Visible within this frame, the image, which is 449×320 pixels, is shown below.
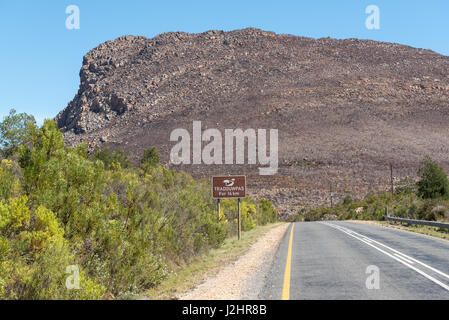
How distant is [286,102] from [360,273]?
291 feet

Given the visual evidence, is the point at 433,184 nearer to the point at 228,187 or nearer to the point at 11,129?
the point at 228,187

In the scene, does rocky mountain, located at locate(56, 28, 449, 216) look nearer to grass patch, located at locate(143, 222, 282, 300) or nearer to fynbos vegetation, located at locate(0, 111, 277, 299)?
grass patch, located at locate(143, 222, 282, 300)

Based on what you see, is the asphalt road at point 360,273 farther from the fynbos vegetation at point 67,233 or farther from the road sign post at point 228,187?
the road sign post at point 228,187

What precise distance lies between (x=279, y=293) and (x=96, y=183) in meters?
4.63

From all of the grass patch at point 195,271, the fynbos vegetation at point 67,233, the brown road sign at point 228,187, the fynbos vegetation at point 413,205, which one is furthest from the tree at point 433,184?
the fynbos vegetation at point 67,233

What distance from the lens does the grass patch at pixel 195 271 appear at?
8.45 meters

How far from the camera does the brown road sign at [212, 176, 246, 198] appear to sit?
18.3 metres

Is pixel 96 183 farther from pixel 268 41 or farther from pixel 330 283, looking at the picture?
pixel 268 41

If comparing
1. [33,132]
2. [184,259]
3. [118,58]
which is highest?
[118,58]

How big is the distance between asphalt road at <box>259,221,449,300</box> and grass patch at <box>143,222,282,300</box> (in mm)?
1610

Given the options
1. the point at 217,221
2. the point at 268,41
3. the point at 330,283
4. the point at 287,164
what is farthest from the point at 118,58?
the point at 330,283

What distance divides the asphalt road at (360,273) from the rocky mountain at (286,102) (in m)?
43.0

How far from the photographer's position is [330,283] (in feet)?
27.5

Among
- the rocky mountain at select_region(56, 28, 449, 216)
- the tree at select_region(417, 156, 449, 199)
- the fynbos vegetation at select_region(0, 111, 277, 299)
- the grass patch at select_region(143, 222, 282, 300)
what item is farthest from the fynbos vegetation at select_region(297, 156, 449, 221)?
the fynbos vegetation at select_region(0, 111, 277, 299)
